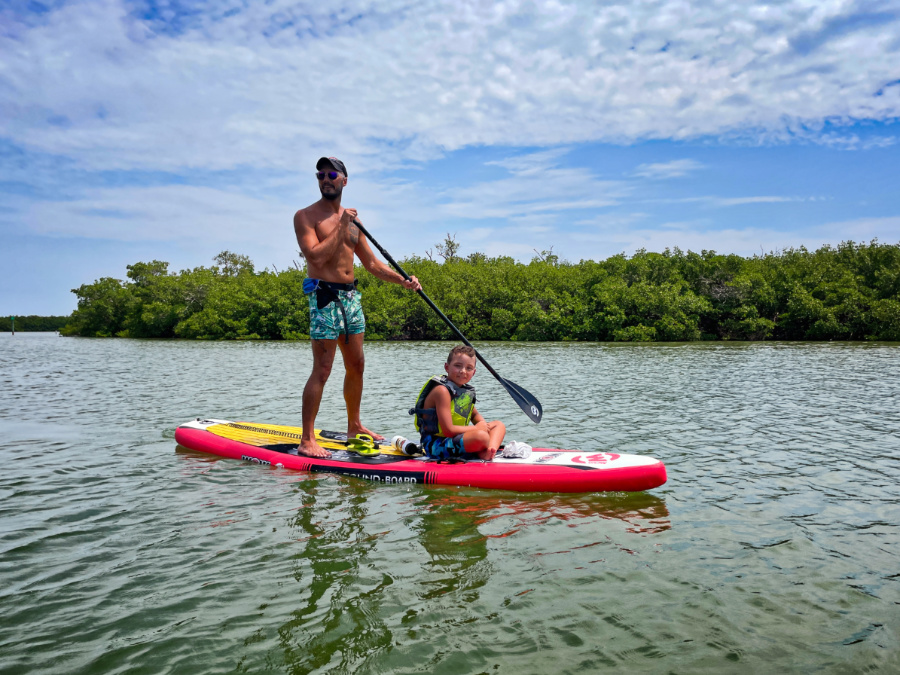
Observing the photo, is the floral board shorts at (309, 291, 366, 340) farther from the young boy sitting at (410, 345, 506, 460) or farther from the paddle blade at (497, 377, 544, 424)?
the paddle blade at (497, 377, 544, 424)

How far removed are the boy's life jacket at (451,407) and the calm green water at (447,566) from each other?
0.68 m

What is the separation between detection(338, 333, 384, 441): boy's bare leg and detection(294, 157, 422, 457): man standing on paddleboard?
1 cm

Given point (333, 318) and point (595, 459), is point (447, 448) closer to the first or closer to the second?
point (595, 459)

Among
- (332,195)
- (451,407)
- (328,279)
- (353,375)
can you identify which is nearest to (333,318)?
(328,279)

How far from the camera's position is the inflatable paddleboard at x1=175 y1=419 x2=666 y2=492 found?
512cm

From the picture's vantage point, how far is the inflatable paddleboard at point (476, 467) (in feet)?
16.8

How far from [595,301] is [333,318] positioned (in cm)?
4236

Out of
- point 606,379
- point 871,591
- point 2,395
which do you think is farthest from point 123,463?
point 606,379

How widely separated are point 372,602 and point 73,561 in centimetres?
196

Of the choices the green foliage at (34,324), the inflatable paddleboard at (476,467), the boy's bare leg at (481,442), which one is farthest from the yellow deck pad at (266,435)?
the green foliage at (34,324)

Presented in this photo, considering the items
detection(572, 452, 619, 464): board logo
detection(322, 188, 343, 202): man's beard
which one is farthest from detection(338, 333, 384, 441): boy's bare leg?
detection(572, 452, 619, 464): board logo

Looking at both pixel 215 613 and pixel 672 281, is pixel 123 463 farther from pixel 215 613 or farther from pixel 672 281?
pixel 672 281

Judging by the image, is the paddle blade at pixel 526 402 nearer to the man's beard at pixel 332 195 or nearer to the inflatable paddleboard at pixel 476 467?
the inflatable paddleboard at pixel 476 467

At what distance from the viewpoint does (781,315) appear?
41.7 meters
